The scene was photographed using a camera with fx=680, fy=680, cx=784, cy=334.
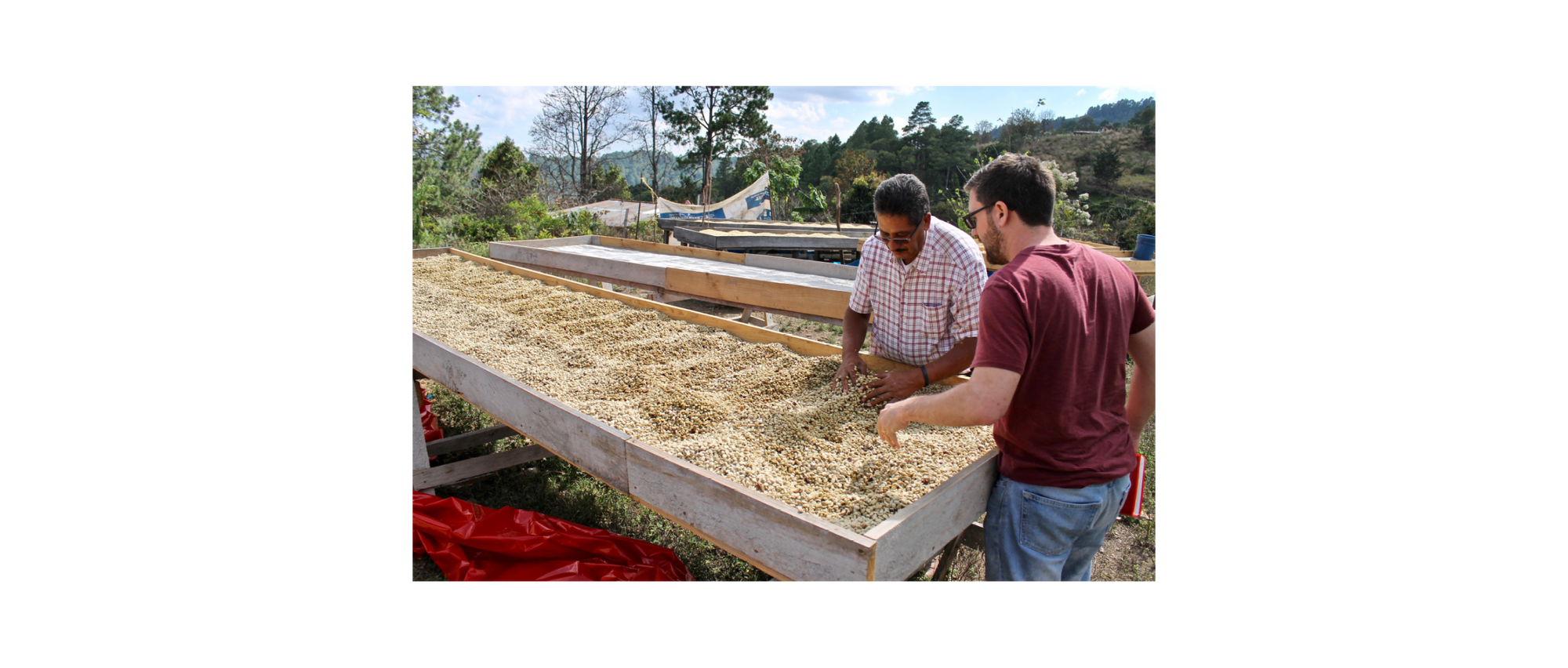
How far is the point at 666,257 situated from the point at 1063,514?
18.1 ft

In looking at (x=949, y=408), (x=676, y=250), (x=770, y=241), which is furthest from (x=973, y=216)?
(x=770, y=241)

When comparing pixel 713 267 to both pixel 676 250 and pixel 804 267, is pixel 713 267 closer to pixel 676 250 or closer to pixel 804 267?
pixel 804 267

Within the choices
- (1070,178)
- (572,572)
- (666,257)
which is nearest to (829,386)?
(572,572)

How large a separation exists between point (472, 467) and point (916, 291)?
8.87 feet

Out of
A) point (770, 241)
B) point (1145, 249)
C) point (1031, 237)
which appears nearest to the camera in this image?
point (1031, 237)

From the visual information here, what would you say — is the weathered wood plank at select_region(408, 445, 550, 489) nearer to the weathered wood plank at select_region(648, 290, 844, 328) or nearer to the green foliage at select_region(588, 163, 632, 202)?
the weathered wood plank at select_region(648, 290, 844, 328)

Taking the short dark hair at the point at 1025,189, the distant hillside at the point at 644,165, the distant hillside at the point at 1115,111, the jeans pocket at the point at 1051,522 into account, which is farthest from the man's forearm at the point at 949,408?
the distant hillside at the point at 1115,111

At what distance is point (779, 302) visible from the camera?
4.50 metres

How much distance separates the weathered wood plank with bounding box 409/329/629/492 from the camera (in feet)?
7.19

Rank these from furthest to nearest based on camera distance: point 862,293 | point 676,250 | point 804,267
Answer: point 676,250
point 804,267
point 862,293

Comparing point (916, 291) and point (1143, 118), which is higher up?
point (1143, 118)

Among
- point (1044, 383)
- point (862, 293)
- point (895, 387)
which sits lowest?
point (895, 387)

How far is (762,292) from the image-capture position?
4629mm

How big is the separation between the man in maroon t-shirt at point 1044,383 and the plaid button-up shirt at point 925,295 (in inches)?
26.8
